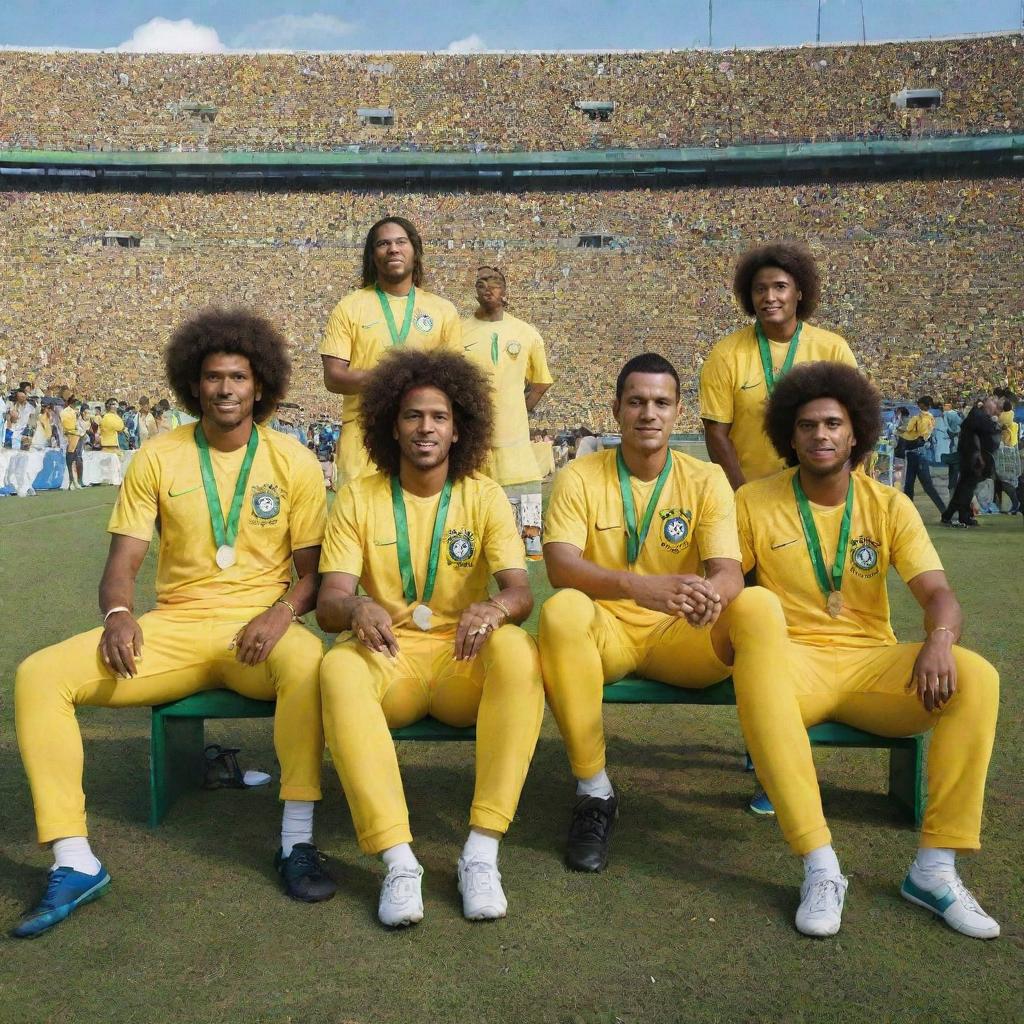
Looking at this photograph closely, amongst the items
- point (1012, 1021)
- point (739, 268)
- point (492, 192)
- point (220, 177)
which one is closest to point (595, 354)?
point (492, 192)

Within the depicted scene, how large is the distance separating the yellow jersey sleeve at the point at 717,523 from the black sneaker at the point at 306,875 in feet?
4.82

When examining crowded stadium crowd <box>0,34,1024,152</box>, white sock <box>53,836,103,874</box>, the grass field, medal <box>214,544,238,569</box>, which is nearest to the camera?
the grass field

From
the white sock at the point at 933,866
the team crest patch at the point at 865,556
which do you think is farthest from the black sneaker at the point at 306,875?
the team crest patch at the point at 865,556

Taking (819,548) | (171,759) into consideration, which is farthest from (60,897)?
(819,548)

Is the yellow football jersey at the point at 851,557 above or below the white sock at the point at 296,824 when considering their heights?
above

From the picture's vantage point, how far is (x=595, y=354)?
3597 centimetres

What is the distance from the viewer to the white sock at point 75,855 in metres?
2.96

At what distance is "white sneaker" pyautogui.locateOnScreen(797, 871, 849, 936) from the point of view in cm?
276

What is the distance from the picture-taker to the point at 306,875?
120 inches

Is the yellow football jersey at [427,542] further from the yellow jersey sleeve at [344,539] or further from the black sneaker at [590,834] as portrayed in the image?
the black sneaker at [590,834]

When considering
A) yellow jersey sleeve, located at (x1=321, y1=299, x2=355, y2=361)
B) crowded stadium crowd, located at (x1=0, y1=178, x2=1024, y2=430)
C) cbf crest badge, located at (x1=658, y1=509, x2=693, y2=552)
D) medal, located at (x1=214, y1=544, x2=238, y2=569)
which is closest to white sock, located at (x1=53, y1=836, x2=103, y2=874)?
medal, located at (x1=214, y1=544, x2=238, y2=569)

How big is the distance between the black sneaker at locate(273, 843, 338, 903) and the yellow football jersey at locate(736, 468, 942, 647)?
1595mm

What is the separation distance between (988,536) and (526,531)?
246 inches

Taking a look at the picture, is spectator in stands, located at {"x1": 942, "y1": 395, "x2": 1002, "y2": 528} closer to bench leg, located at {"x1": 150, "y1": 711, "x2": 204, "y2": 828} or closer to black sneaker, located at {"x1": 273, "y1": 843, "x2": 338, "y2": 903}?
bench leg, located at {"x1": 150, "y1": 711, "x2": 204, "y2": 828}
